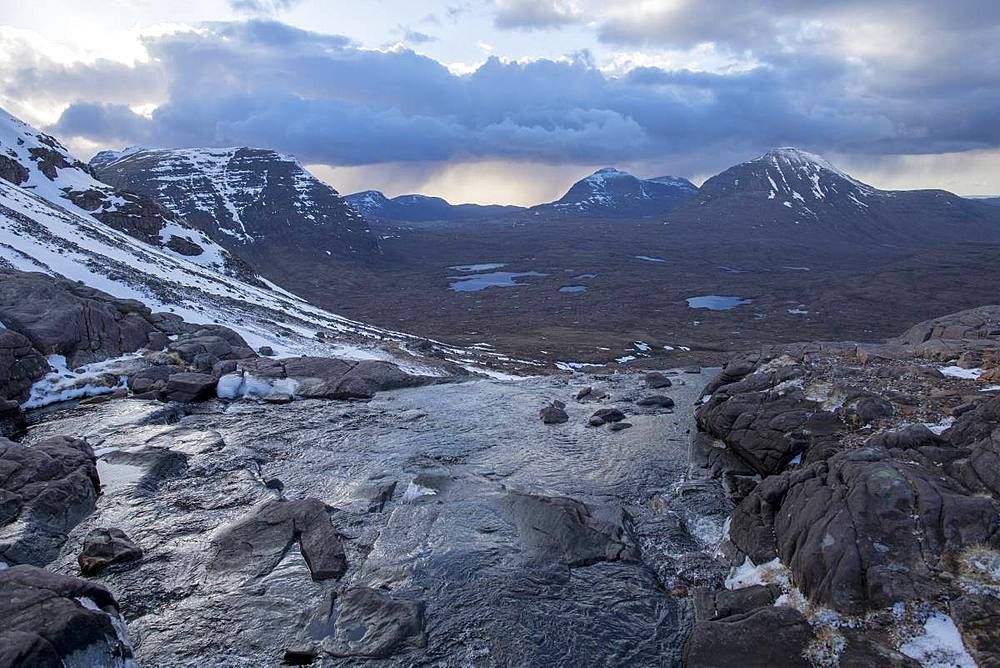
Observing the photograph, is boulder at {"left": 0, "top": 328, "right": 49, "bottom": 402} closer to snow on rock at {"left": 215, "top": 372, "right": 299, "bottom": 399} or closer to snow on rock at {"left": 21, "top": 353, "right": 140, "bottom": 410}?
snow on rock at {"left": 21, "top": 353, "right": 140, "bottom": 410}

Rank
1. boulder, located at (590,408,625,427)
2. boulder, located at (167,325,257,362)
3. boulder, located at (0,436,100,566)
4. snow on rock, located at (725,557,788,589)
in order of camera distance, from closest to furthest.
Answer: snow on rock, located at (725,557,788,589), boulder, located at (0,436,100,566), boulder, located at (590,408,625,427), boulder, located at (167,325,257,362)

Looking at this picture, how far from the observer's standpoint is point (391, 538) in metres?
17.4

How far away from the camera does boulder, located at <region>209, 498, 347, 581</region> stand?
15.6 metres

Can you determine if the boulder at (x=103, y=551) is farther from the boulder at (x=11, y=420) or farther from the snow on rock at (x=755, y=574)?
the snow on rock at (x=755, y=574)

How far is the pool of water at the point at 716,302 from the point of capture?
14475 centimetres

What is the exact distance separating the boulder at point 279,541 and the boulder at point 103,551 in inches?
78.9

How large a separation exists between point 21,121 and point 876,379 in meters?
126

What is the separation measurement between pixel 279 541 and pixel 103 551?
4219 millimetres

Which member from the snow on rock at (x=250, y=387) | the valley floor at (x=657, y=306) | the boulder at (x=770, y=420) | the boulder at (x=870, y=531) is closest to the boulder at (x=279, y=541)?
the boulder at (x=870, y=531)

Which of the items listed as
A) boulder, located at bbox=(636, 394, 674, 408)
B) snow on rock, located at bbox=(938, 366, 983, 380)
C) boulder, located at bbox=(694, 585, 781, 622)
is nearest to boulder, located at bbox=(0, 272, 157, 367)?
boulder, located at bbox=(636, 394, 674, 408)

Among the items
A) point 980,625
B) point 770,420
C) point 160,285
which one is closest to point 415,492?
point 770,420

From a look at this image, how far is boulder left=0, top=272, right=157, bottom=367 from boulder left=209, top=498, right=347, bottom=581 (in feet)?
64.0

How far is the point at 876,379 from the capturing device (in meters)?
23.8

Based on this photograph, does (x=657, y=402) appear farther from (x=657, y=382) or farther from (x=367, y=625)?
(x=367, y=625)
